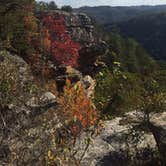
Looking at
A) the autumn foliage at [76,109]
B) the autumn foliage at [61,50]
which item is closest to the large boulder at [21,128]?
the autumn foliage at [76,109]

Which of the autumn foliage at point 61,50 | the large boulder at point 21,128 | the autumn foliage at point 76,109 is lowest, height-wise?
the autumn foliage at point 61,50

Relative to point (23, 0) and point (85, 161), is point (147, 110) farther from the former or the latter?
point (23, 0)

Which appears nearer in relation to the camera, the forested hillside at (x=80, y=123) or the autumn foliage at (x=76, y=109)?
the autumn foliage at (x=76, y=109)

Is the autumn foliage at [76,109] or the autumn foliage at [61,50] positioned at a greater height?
the autumn foliage at [76,109]

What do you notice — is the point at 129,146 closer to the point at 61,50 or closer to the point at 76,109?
the point at 76,109

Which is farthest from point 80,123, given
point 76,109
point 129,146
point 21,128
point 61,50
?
point 61,50

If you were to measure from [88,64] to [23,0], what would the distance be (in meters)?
8.82

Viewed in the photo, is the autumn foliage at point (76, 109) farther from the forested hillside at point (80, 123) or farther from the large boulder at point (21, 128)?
the large boulder at point (21, 128)

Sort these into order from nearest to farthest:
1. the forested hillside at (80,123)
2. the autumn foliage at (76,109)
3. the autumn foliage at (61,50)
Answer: the autumn foliage at (76,109), the forested hillside at (80,123), the autumn foliage at (61,50)

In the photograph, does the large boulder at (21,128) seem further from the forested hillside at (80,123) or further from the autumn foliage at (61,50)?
the autumn foliage at (61,50)

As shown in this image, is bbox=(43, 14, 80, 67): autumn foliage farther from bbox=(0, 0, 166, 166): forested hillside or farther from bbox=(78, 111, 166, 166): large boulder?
bbox=(78, 111, 166, 166): large boulder

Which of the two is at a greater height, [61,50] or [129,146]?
[129,146]

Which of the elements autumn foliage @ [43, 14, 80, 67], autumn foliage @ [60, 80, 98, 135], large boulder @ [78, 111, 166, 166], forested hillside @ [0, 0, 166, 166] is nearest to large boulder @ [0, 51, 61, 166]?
forested hillside @ [0, 0, 166, 166]

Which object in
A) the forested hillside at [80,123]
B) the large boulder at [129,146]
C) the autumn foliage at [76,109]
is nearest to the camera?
the autumn foliage at [76,109]
